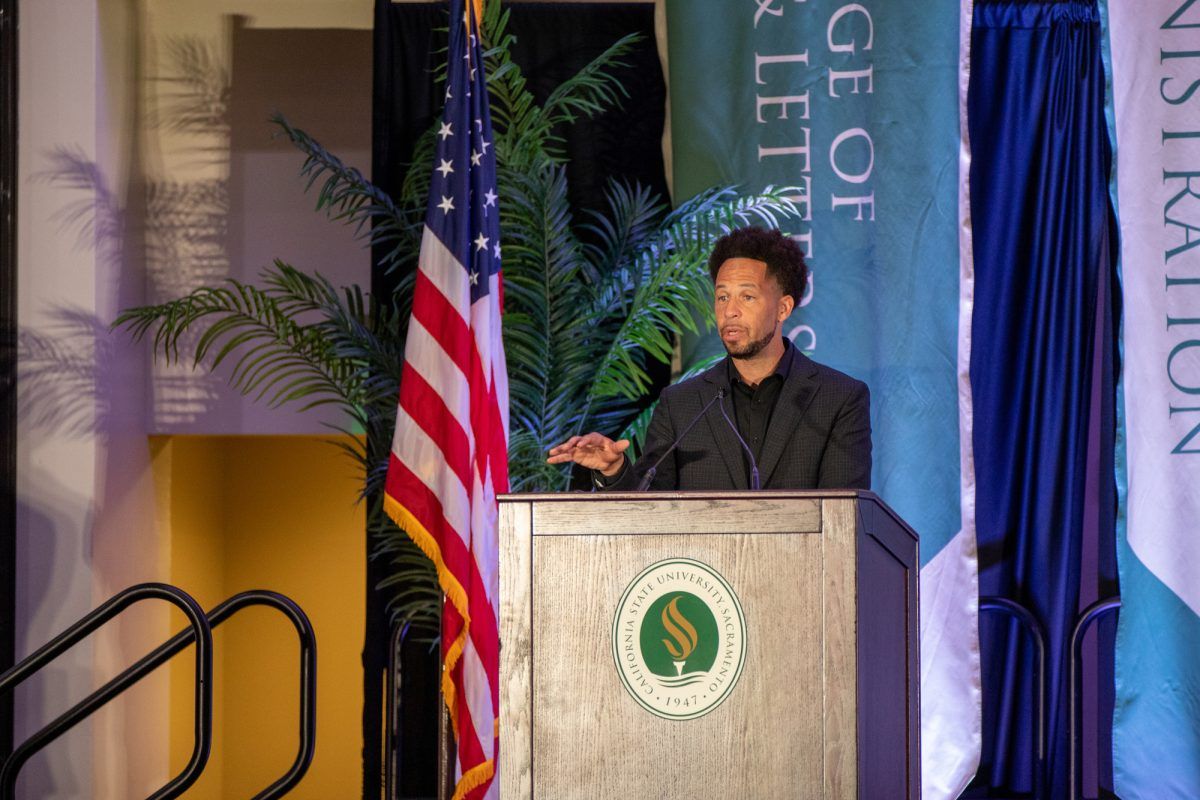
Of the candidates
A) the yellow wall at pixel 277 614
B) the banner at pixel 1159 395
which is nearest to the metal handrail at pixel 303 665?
the yellow wall at pixel 277 614

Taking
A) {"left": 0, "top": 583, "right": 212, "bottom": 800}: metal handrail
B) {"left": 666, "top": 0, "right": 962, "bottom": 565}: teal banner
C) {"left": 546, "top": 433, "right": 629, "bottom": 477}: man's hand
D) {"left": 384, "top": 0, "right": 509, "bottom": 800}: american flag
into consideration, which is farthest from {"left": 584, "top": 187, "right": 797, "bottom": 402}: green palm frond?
{"left": 546, "top": 433, "right": 629, "bottom": 477}: man's hand

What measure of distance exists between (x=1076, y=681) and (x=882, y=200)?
189 centimetres

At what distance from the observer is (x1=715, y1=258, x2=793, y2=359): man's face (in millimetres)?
3094

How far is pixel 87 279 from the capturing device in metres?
5.14

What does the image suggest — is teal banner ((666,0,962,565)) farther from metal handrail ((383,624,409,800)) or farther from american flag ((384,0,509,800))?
metal handrail ((383,624,409,800))

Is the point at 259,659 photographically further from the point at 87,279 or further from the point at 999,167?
the point at 999,167

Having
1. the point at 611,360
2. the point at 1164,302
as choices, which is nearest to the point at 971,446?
the point at 1164,302

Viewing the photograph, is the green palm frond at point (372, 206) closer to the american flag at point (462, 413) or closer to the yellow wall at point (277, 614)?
the american flag at point (462, 413)

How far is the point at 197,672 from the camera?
11.8 feet

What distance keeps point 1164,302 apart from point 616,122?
219 cm

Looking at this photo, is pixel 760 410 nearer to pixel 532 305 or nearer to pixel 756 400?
pixel 756 400

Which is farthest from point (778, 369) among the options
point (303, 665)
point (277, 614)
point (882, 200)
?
point (277, 614)

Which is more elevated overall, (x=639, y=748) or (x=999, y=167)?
(x=999, y=167)

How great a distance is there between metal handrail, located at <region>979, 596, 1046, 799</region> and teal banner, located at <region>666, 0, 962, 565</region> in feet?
0.98
